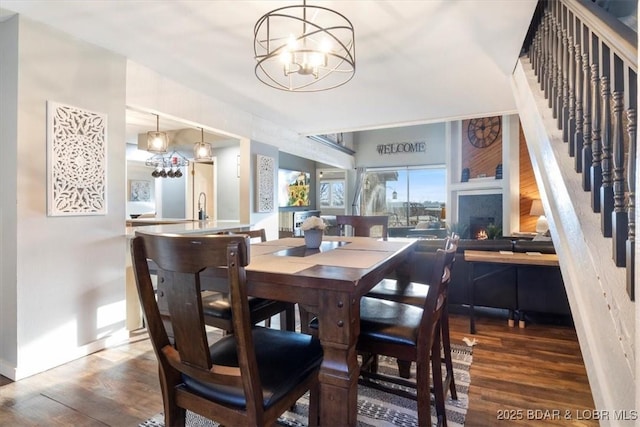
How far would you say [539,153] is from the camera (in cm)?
203

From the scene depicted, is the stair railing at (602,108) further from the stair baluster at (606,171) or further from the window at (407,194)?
the window at (407,194)

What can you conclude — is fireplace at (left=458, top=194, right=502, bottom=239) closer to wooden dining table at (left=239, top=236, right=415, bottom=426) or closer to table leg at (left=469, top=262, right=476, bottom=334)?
table leg at (left=469, top=262, right=476, bottom=334)

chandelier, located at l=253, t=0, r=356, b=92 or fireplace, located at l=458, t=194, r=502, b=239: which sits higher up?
chandelier, located at l=253, t=0, r=356, b=92

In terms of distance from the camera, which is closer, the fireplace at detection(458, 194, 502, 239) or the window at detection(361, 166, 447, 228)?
the fireplace at detection(458, 194, 502, 239)

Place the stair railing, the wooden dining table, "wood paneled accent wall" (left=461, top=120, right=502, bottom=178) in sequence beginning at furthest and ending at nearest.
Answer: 1. "wood paneled accent wall" (left=461, top=120, right=502, bottom=178)
2. the wooden dining table
3. the stair railing

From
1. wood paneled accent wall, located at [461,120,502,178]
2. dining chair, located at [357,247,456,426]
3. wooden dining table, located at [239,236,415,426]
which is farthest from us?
wood paneled accent wall, located at [461,120,502,178]

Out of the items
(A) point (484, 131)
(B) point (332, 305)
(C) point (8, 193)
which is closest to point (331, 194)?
(A) point (484, 131)

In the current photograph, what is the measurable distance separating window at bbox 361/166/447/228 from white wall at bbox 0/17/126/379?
7.15 m

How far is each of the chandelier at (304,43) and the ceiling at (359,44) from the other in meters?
0.12

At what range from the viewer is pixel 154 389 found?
6.69 ft

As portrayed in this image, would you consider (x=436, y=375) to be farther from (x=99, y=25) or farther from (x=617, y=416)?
(x=99, y=25)

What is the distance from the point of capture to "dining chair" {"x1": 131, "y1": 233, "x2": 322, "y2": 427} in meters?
0.94

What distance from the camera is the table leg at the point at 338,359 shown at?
114cm

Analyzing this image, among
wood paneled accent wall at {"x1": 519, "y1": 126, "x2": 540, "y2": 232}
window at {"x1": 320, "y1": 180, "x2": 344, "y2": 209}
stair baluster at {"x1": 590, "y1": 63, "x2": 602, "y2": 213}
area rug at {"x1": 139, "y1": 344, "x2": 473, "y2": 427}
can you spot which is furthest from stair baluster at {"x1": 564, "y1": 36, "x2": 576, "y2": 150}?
window at {"x1": 320, "y1": 180, "x2": 344, "y2": 209}
